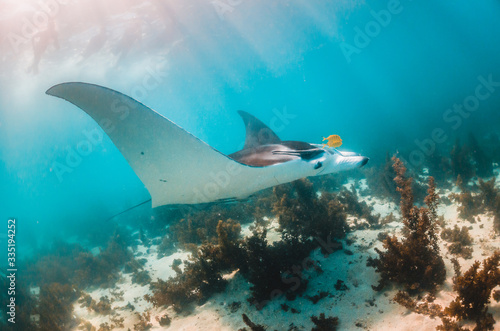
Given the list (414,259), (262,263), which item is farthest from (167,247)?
(414,259)

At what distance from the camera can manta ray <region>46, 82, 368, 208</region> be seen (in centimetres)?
255

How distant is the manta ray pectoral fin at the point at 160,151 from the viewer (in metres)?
2.52

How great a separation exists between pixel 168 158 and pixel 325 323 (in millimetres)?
3031

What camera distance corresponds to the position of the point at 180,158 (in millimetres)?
3080

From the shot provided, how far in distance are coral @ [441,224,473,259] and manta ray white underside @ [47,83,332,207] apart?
2640 mm

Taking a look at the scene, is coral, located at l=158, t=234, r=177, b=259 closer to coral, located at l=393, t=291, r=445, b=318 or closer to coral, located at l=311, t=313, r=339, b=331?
coral, located at l=311, t=313, r=339, b=331

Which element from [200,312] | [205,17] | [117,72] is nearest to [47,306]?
[200,312]

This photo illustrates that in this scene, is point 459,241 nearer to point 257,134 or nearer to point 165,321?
point 257,134

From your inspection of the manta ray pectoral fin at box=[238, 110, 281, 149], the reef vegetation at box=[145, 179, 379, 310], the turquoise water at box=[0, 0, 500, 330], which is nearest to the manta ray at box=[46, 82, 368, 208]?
the reef vegetation at box=[145, 179, 379, 310]

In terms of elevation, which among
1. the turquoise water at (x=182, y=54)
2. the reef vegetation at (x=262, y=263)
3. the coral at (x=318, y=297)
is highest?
the turquoise water at (x=182, y=54)

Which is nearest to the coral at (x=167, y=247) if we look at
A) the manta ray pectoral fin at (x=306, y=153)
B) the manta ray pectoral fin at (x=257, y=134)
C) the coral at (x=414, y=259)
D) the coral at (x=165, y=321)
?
the coral at (x=165, y=321)

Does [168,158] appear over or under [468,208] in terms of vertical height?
over

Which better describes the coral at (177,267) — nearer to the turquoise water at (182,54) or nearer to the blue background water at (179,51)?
the turquoise water at (182,54)

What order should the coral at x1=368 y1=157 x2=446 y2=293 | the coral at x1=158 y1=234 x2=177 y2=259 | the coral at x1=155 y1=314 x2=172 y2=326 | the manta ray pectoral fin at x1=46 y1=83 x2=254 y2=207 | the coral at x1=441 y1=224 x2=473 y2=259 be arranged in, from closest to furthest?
the manta ray pectoral fin at x1=46 y1=83 x2=254 y2=207, the coral at x1=368 y1=157 x2=446 y2=293, the coral at x1=441 y1=224 x2=473 y2=259, the coral at x1=155 y1=314 x2=172 y2=326, the coral at x1=158 y1=234 x2=177 y2=259
